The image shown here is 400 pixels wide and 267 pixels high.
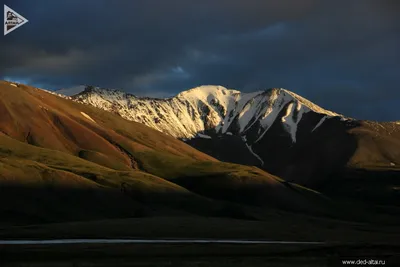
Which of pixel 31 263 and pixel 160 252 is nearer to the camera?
pixel 31 263

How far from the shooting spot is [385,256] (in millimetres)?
91125

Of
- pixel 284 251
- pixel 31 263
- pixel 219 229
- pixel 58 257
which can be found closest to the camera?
pixel 31 263

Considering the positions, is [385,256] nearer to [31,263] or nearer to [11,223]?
[31,263]

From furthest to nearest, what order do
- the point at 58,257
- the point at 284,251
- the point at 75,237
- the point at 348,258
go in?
the point at 75,237
the point at 284,251
the point at 348,258
the point at 58,257

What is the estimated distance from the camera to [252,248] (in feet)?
346

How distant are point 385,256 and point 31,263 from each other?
188 ft

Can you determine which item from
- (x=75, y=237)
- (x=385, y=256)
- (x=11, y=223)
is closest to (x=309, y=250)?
(x=385, y=256)

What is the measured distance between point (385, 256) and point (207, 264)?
34.9m

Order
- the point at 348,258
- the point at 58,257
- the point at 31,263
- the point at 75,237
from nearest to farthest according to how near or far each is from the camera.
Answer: the point at 31,263 < the point at 58,257 < the point at 348,258 < the point at 75,237

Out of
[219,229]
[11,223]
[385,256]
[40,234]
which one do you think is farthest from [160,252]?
[11,223]

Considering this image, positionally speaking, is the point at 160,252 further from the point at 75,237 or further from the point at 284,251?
the point at 75,237

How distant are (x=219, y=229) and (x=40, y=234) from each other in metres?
57.4

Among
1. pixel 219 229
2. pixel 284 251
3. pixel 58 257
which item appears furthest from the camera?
pixel 219 229

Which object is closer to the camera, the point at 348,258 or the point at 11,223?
the point at 348,258
